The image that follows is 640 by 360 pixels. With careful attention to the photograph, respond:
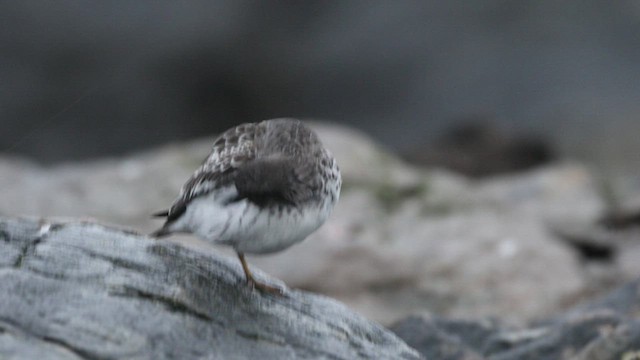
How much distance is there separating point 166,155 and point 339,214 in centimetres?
287

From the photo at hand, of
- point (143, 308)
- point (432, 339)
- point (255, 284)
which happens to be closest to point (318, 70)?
point (432, 339)

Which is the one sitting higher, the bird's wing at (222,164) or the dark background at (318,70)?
the dark background at (318,70)

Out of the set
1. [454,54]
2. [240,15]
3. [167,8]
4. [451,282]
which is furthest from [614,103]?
[451,282]

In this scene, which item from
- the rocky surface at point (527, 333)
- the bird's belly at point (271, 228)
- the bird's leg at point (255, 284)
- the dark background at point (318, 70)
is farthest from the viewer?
the dark background at point (318, 70)

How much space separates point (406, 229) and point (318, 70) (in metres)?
7.61

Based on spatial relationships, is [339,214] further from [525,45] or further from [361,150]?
[525,45]

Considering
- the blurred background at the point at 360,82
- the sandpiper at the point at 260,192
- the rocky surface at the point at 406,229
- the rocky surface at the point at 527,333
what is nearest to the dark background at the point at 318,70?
the blurred background at the point at 360,82

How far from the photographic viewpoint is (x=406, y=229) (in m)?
12.8

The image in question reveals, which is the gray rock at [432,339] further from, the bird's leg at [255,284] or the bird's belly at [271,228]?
the bird's belly at [271,228]

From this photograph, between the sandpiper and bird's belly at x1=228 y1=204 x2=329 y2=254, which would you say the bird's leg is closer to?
the sandpiper

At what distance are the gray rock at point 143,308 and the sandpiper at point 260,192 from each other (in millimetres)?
233

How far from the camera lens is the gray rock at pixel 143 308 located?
5750 mm

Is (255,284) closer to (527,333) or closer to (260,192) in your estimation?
(260,192)

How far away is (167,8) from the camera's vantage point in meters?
20.2
